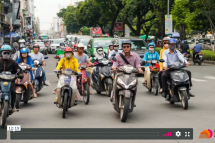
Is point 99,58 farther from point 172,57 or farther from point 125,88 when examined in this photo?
point 125,88

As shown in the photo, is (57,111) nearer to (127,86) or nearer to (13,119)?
(13,119)

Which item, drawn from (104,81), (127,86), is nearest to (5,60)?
(127,86)

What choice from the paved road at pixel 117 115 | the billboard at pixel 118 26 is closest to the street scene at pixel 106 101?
the paved road at pixel 117 115

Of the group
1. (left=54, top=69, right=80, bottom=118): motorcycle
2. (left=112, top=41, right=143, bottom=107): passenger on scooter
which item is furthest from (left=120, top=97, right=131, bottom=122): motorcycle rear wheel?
(left=54, top=69, right=80, bottom=118): motorcycle

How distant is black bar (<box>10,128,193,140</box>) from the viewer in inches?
270

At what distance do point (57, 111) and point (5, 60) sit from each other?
2095mm

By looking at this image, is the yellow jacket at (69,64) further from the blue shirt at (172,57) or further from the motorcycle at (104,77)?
the motorcycle at (104,77)

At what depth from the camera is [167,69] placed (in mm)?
10203

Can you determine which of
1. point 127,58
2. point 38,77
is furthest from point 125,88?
point 38,77

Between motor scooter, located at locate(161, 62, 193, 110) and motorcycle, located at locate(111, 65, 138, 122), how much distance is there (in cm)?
172

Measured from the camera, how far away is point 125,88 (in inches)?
324

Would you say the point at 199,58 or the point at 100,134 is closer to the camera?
the point at 100,134

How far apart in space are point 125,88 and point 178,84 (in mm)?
2032

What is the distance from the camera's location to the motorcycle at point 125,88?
816 cm
